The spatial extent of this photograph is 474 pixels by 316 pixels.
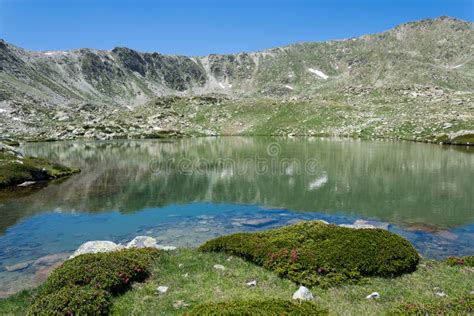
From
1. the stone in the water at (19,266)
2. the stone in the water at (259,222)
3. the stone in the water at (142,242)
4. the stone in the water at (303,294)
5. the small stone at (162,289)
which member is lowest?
the stone in the water at (259,222)

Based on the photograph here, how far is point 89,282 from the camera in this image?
1495 cm

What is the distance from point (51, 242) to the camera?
26484 mm

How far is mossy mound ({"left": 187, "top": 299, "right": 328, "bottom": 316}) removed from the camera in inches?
473

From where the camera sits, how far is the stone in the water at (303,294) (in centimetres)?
1438

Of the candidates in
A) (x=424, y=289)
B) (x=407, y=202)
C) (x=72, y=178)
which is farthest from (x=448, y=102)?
(x=424, y=289)

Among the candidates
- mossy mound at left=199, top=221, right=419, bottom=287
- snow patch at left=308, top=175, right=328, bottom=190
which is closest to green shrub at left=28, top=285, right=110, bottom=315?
mossy mound at left=199, top=221, right=419, bottom=287

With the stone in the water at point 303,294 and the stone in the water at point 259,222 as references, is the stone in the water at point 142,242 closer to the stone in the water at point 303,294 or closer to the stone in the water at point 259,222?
the stone in the water at point 259,222

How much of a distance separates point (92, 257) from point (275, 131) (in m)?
152

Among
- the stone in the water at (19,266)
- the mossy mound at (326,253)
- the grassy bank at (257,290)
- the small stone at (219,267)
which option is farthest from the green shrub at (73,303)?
the stone in the water at (19,266)

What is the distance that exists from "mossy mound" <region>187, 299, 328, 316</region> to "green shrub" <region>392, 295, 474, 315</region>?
304cm

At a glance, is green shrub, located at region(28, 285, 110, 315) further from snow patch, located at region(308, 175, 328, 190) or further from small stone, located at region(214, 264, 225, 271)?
snow patch, located at region(308, 175, 328, 190)

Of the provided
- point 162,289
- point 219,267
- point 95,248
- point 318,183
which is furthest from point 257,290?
point 318,183

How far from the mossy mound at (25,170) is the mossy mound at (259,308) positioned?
46.2 metres

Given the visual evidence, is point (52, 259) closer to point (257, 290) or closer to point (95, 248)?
point (95, 248)
